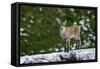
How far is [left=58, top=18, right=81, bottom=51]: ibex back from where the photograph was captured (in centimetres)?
336

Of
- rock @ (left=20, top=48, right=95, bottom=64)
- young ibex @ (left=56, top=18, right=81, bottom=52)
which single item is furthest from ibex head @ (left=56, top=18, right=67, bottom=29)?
rock @ (left=20, top=48, right=95, bottom=64)

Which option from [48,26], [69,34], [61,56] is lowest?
[61,56]

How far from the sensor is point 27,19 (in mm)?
3154

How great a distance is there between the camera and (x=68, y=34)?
11.1 feet

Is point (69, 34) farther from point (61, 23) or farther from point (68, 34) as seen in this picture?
point (61, 23)

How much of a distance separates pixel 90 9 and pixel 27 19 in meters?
0.89

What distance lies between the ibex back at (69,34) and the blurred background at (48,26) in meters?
0.04

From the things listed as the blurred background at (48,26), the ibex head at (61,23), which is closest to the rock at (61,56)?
the blurred background at (48,26)

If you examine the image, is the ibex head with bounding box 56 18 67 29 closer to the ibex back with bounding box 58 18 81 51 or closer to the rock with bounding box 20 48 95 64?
the ibex back with bounding box 58 18 81 51

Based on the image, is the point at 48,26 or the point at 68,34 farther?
the point at 68,34

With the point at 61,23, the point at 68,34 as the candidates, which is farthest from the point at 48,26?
the point at 68,34

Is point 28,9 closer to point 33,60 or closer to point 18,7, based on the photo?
point 18,7

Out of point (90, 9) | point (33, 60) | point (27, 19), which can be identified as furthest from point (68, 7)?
point (33, 60)

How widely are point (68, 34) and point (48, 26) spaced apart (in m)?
0.29
